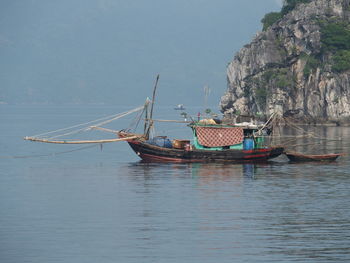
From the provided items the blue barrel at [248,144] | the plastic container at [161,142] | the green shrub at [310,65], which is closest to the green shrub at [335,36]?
the green shrub at [310,65]

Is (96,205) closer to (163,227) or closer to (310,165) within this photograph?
(163,227)

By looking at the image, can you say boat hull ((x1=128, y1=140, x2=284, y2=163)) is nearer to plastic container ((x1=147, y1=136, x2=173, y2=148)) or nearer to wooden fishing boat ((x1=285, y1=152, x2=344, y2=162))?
plastic container ((x1=147, y1=136, x2=173, y2=148))

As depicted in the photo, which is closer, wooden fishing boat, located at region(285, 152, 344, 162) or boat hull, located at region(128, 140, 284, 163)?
boat hull, located at region(128, 140, 284, 163)

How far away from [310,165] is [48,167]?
94.5 feet

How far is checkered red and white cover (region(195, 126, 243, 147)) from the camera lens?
89562 millimetres

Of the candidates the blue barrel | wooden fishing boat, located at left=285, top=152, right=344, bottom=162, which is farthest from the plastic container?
wooden fishing boat, located at left=285, top=152, right=344, bottom=162

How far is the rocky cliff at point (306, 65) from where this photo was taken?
18025 cm

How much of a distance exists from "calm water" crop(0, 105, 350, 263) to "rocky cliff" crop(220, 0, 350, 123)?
305 ft

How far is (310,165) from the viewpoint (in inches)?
3438

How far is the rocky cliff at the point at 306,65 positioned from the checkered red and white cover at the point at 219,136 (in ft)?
301

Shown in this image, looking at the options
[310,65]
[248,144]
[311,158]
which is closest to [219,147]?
[248,144]

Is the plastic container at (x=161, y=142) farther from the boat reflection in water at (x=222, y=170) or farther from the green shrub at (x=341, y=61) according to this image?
the green shrub at (x=341, y=61)

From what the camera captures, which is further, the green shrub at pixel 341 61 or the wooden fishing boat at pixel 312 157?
the green shrub at pixel 341 61

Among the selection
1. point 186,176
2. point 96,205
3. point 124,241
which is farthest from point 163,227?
point 186,176
